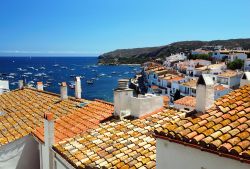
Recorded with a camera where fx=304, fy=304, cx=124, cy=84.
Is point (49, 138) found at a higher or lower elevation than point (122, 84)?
lower

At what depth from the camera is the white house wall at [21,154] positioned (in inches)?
465

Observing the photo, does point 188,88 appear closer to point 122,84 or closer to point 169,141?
point 122,84

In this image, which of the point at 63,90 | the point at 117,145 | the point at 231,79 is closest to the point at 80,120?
the point at 117,145

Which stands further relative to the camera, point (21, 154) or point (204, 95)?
point (21, 154)

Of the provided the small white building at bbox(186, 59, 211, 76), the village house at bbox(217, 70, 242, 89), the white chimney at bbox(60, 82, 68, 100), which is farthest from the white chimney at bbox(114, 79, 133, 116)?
the small white building at bbox(186, 59, 211, 76)

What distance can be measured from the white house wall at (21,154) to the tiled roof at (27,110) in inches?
10.6

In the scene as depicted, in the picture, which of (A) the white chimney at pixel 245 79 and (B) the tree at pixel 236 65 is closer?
(A) the white chimney at pixel 245 79

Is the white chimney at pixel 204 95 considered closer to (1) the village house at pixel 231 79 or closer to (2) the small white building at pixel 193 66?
(1) the village house at pixel 231 79

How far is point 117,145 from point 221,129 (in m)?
4.28

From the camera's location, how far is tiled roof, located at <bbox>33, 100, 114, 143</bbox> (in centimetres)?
1110

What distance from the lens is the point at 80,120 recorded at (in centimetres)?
1205

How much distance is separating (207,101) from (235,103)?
1.80ft

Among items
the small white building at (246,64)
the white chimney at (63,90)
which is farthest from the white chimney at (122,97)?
the small white building at (246,64)

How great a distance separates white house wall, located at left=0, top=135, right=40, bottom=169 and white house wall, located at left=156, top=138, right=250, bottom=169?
7.95 m
